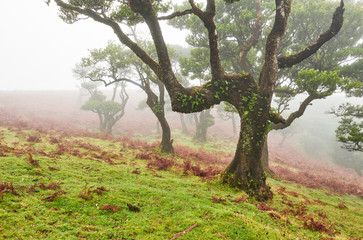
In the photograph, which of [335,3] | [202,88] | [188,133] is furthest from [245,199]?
[188,133]

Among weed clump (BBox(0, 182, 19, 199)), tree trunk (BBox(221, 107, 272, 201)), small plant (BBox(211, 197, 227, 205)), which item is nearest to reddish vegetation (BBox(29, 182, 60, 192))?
weed clump (BBox(0, 182, 19, 199))

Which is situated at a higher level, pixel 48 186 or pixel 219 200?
pixel 219 200

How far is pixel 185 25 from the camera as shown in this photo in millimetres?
19781

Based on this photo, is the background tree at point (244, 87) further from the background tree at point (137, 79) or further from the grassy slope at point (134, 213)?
the background tree at point (137, 79)

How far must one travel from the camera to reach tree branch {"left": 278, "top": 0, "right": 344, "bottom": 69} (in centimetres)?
790

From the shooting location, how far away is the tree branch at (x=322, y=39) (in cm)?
790

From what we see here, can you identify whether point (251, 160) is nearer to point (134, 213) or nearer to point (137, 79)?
point (134, 213)

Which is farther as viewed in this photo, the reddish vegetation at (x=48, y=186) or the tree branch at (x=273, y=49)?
the tree branch at (x=273, y=49)

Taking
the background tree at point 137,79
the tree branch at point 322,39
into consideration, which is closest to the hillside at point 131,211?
the tree branch at point 322,39

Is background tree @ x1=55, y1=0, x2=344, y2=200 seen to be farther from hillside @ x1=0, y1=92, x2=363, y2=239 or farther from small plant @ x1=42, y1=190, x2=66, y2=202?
small plant @ x1=42, y1=190, x2=66, y2=202

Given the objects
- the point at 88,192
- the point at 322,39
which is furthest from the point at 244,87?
the point at 88,192

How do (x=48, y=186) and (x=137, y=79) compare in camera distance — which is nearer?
(x=48, y=186)

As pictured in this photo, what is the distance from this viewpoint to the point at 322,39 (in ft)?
27.1

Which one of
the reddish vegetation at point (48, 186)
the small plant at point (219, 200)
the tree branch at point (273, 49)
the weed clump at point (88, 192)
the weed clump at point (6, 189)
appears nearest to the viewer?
the weed clump at point (6, 189)
